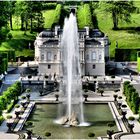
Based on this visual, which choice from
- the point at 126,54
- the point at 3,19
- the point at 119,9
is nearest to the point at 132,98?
the point at 3,19

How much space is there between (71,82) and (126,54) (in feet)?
140

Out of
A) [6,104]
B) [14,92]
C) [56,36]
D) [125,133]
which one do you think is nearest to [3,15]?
[56,36]

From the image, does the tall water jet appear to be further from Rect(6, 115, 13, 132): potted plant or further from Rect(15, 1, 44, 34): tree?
Rect(15, 1, 44, 34): tree

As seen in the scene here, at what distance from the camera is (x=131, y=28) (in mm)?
124438

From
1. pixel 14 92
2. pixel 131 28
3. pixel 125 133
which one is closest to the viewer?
pixel 125 133

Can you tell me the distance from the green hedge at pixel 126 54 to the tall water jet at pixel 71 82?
18335mm

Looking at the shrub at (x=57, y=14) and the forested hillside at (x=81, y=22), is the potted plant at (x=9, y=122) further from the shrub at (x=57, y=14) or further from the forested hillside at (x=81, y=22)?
the shrub at (x=57, y=14)

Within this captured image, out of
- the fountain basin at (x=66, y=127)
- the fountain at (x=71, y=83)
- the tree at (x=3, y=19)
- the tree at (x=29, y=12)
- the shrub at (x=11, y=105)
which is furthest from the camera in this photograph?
the tree at (x=29, y=12)

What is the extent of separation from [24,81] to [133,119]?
30.0m

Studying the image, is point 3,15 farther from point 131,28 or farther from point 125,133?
point 125,133

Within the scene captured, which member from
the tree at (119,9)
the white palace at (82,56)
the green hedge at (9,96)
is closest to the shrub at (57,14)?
the tree at (119,9)

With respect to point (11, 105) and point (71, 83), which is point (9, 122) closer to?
point (11, 105)

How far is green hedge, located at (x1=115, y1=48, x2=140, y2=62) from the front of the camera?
110438 mm

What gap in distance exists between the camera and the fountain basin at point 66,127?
54.8 meters
